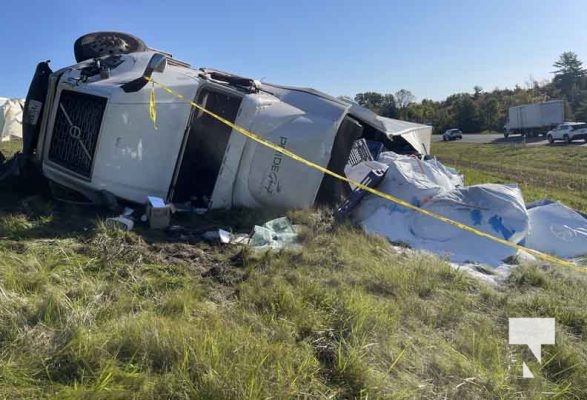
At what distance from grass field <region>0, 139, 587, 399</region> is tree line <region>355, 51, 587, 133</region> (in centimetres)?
4601

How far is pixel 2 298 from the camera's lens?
9.06 ft

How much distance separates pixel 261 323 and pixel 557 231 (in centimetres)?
454

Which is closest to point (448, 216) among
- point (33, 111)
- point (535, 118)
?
point (33, 111)

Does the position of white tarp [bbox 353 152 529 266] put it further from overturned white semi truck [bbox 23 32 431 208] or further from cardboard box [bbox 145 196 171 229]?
cardboard box [bbox 145 196 171 229]

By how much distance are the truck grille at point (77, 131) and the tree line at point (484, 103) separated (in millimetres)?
44724

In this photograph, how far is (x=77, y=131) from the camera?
5434mm

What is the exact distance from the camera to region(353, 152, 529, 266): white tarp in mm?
5285

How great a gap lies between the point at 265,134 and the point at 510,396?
171 inches

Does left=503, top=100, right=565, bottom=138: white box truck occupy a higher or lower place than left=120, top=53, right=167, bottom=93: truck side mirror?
higher

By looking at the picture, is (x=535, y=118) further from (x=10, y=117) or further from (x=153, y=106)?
(x=153, y=106)

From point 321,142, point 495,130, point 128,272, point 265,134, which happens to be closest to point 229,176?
point 265,134

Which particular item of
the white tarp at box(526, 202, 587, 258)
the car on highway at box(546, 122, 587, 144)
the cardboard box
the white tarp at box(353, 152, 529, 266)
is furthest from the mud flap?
the car on highway at box(546, 122, 587, 144)

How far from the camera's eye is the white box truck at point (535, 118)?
135 ft

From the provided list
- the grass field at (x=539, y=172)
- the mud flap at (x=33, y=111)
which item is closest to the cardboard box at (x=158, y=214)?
the mud flap at (x=33, y=111)
